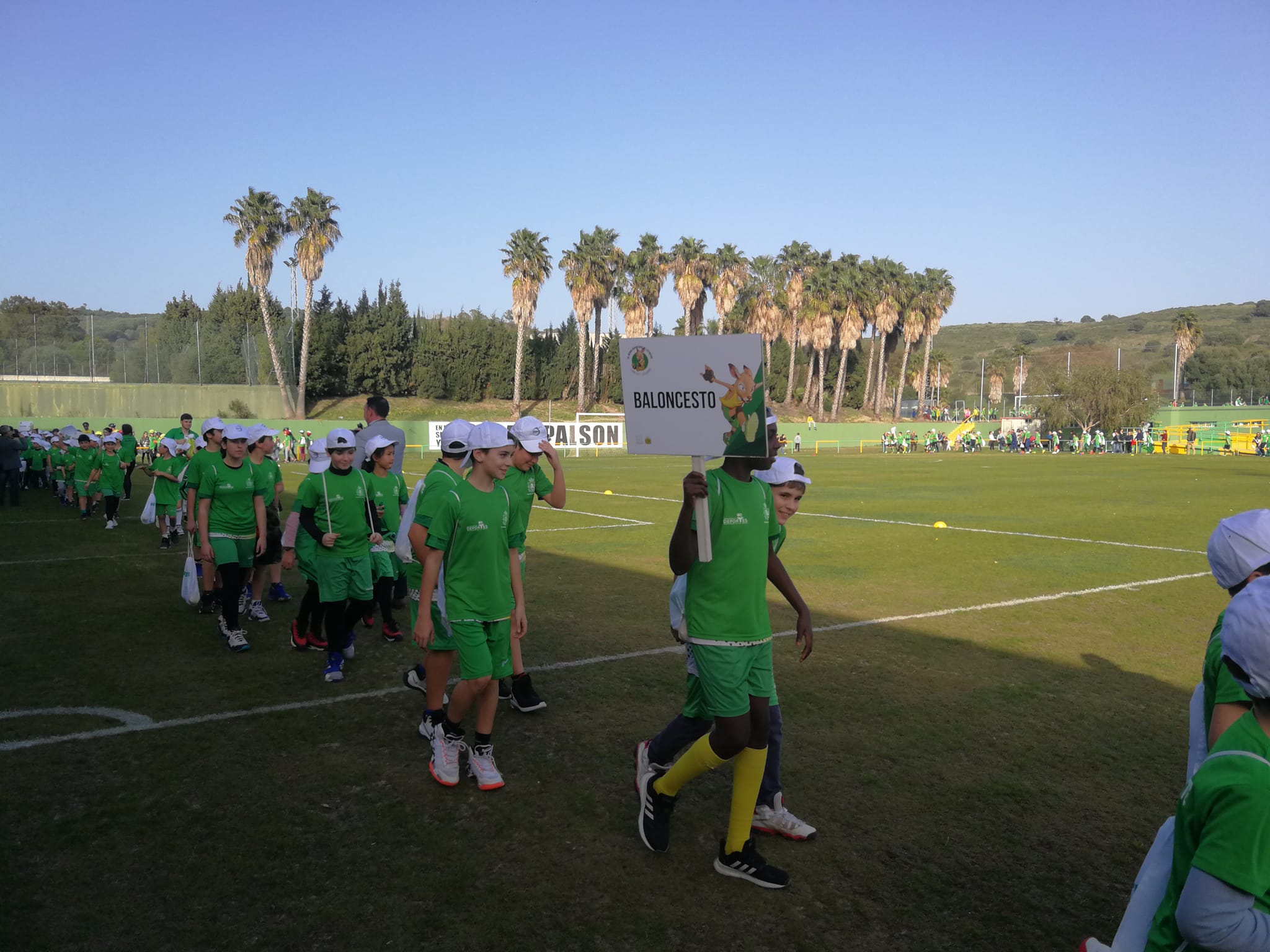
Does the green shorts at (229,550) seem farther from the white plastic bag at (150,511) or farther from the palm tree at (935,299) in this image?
the palm tree at (935,299)

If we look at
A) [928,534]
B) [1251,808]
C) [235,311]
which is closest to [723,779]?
[1251,808]

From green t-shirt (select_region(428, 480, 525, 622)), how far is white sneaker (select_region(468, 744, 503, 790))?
2.55 ft

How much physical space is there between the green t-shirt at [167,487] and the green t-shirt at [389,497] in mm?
8396

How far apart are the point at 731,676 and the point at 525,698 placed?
2949 millimetres

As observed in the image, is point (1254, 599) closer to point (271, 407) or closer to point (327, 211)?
point (271, 407)

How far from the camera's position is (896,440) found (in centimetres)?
6331

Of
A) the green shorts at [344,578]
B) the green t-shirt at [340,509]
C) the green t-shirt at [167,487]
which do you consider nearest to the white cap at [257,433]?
the green t-shirt at [340,509]

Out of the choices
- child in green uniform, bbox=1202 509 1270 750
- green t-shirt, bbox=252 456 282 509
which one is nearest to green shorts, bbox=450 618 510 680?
child in green uniform, bbox=1202 509 1270 750

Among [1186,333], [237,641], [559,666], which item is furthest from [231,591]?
[1186,333]

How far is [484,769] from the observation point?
5488 mm

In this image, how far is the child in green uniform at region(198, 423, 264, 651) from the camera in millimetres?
8805

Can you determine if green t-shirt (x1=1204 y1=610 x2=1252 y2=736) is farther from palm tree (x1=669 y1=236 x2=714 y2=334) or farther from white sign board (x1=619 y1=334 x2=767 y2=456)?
palm tree (x1=669 y1=236 x2=714 y2=334)

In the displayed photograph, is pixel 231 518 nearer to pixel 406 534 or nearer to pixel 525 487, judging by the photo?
pixel 525 487

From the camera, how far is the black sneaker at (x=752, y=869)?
4336 mm
